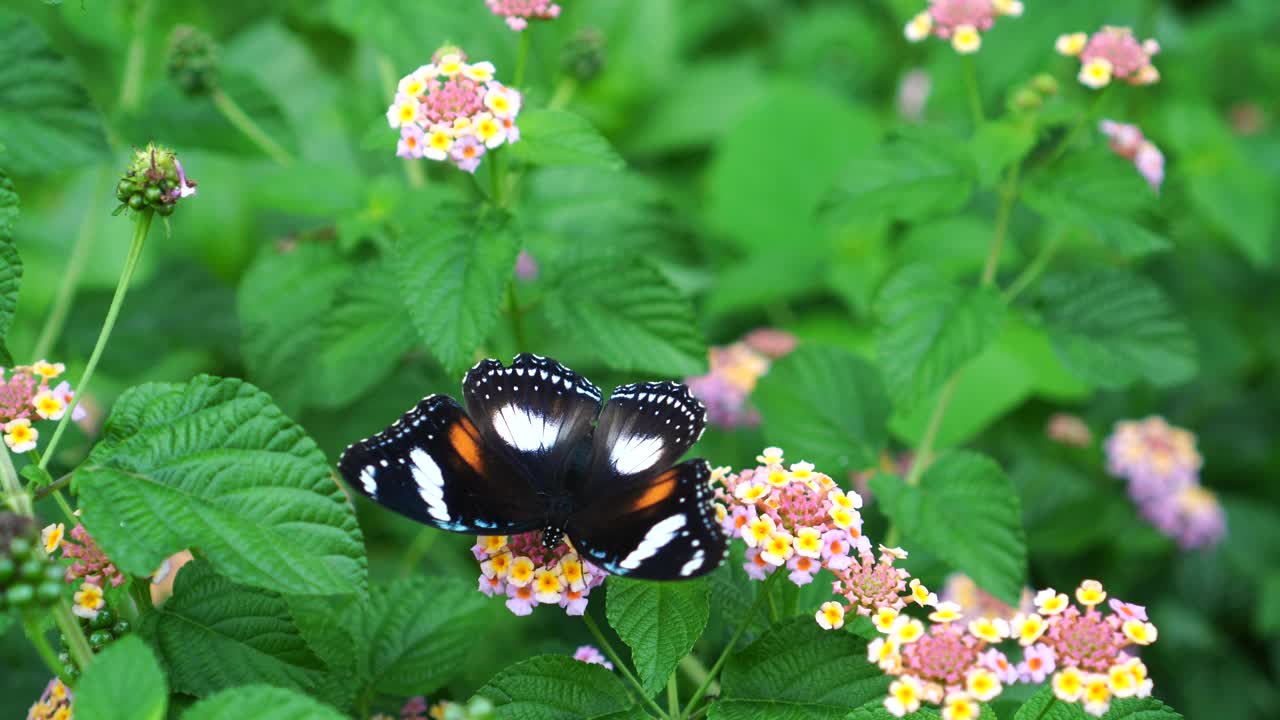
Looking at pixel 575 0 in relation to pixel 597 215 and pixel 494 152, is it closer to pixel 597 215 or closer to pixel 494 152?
pixel 597 215

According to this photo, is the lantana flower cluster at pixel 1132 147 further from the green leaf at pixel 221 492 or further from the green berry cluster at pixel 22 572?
the green berry cluster at pixel 22 572

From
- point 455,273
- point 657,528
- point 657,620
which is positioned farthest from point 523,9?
point 657,620

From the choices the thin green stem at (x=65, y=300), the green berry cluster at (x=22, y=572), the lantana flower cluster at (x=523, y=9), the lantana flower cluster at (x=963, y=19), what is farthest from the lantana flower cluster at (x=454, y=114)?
the thin green stem at (x=65, y=300)

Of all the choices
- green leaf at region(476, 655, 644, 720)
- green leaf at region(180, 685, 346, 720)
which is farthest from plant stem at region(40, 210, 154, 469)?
green leaf at region(476, 655, 644, 720)

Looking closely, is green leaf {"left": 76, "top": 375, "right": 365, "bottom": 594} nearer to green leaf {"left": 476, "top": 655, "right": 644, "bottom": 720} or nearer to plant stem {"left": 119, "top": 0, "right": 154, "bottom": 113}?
green leaf {"left": 476, "top": 655, "right": 644, "bottom": 720}

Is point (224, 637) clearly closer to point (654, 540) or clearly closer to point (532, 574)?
point (532, 574)
